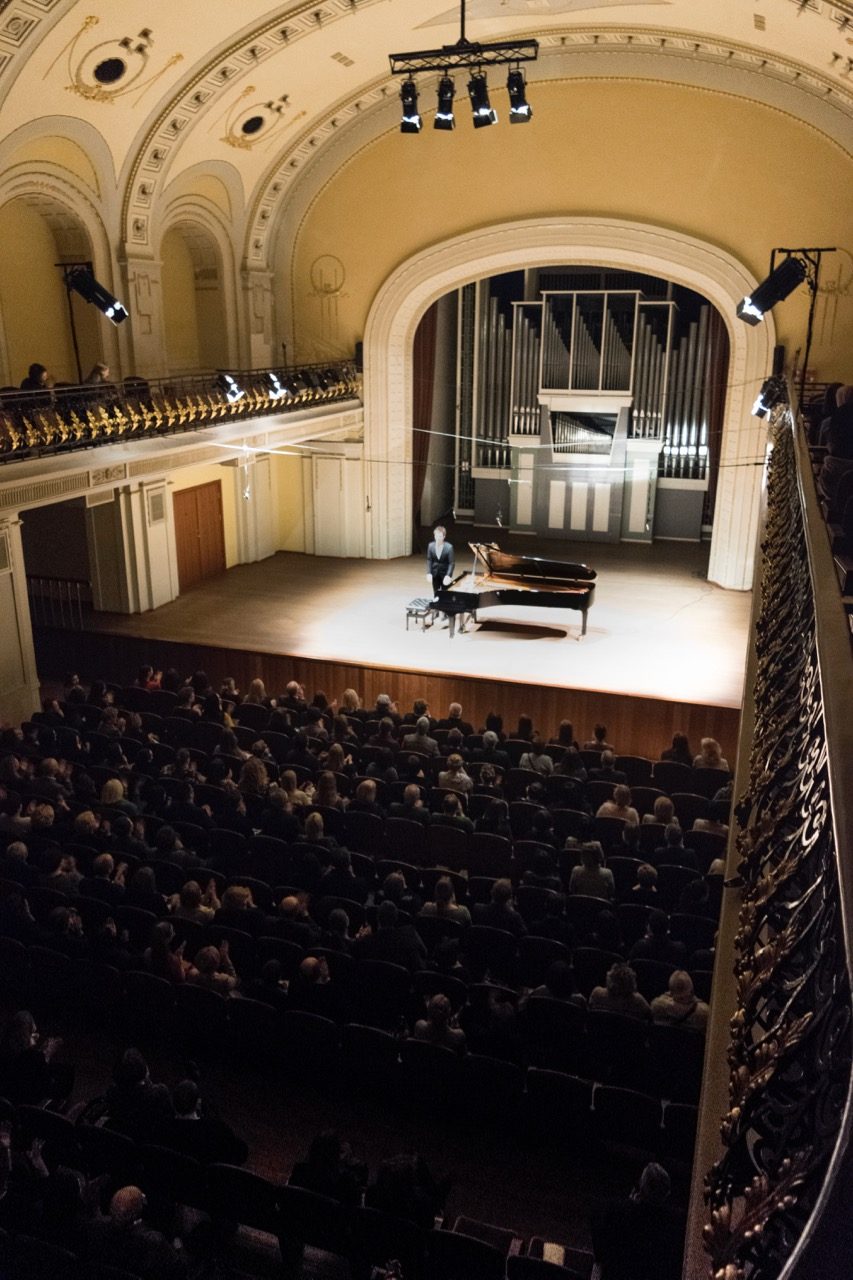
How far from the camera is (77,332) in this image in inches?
581

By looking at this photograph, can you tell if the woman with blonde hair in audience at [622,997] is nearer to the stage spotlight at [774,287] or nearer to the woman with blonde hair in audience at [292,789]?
the woman with blonde hair in audience at [292,789]

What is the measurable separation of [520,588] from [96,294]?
739 cm

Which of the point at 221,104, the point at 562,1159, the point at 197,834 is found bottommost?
the point at 562,1159

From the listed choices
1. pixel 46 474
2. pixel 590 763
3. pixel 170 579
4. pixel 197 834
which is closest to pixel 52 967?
pixel 197 834

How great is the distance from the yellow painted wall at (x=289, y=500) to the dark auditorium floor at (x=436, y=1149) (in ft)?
46.7

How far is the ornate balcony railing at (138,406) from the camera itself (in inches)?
430

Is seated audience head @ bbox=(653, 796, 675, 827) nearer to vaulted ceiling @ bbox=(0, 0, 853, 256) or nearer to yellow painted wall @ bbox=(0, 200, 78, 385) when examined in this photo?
vaulted ceiling @ bbox=(0, 0, 853, 256)

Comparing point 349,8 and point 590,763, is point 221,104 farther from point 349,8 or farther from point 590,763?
point 590,763

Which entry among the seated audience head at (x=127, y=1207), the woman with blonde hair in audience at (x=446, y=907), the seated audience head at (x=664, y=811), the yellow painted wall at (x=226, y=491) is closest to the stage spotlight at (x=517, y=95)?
the seated audience head at (x=664, y=811)

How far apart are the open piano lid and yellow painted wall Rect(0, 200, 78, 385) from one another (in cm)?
702

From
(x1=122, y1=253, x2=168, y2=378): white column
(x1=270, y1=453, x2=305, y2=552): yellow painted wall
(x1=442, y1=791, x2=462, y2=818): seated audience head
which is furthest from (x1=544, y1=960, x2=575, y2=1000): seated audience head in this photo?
(x1=270, y1=453, x2=305, y2=552): yellow painted wall

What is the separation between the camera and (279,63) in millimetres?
13570

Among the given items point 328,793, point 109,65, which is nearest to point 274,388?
point 109,65

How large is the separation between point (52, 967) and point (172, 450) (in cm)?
856
